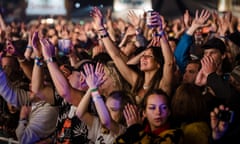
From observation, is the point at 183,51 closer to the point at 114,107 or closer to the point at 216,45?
the point at 216,45

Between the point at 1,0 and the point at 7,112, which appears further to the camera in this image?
the point at 1,0

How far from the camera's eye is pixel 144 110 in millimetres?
4734

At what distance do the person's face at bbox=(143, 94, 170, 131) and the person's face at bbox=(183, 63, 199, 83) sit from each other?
132cm

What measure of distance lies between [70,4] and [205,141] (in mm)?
19294

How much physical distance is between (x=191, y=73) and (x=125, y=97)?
128cm

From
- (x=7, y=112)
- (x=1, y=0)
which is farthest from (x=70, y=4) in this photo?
(x=7, y=112)

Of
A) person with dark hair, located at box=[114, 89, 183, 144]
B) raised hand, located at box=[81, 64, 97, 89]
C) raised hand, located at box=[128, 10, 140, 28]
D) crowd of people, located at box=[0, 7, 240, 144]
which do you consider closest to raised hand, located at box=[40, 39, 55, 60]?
crowd of people, located at box=[0, 7, 240, 144]

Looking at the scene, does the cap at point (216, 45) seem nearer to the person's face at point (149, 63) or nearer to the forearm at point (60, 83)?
the person's face at point (149, 63)

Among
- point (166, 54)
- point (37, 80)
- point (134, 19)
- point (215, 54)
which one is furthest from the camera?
point (134, 19)

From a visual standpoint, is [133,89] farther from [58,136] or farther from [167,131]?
[167,131]

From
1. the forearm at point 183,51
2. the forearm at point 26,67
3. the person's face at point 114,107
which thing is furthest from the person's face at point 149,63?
the forearm at point 26,67

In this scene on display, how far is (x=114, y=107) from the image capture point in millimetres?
4734

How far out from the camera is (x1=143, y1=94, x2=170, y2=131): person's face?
4.44 meters

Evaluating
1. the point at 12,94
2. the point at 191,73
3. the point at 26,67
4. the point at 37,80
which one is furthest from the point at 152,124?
the point at 26,67
